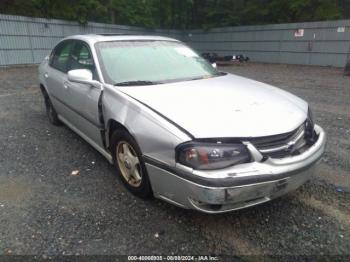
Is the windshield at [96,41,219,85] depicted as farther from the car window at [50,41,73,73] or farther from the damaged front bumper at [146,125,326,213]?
the damaged front bumper at [146,125,326,213]

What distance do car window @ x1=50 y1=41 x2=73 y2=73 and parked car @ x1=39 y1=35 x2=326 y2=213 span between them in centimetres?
56

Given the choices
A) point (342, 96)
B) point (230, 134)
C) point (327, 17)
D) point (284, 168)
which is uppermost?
point (327, 17)

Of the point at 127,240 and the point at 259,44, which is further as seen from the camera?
the point at 259,44

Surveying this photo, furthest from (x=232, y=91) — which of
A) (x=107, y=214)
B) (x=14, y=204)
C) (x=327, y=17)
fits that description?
(x=327, y=17)

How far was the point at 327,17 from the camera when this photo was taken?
21906mm

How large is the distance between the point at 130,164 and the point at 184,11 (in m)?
32.4

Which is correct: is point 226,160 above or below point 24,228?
above

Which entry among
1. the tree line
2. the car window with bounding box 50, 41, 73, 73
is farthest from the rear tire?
the tree line

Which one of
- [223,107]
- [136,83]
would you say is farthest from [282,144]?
[136,83]

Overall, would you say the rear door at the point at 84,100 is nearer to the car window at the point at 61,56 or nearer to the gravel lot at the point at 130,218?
the car window at the point at 61,56

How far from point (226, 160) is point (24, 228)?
1.84 meters

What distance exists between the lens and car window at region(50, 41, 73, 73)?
455 centimetres

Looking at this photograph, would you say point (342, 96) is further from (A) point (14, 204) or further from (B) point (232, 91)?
(A) point (14, 204)

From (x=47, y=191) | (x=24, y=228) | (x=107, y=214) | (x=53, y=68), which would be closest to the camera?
(x=24, y=228)
